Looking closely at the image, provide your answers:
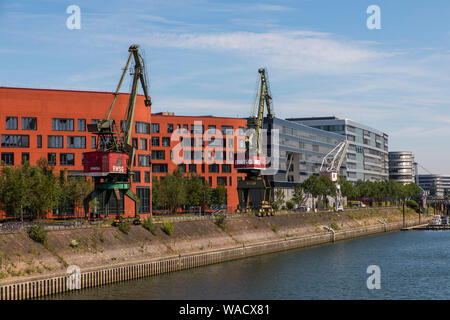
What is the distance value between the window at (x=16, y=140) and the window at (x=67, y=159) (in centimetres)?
693

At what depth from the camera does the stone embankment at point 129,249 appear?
5869 cm

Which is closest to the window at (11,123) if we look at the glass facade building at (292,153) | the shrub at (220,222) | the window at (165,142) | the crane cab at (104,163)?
the crane cab at (104,163)

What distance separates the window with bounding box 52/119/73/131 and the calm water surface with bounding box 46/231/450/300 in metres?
47.9

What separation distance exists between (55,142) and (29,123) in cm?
625

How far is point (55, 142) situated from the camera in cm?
11319

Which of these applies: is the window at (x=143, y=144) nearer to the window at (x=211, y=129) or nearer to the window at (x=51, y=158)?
the window at (x=51, y=158)

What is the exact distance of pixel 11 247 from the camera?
61031mm

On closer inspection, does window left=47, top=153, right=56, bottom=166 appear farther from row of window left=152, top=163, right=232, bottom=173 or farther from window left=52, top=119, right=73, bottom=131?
row of window left=152, top=163, right=232, bottom=173

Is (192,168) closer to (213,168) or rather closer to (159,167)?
(213,168)

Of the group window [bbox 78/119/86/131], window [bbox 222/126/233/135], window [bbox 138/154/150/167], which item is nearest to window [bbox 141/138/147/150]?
window [bbox 138/154/150/167]

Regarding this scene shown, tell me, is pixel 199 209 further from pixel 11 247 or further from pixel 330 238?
pixel 11 247

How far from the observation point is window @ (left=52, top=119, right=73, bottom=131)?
113 metres

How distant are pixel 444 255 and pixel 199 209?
68.7 metres
